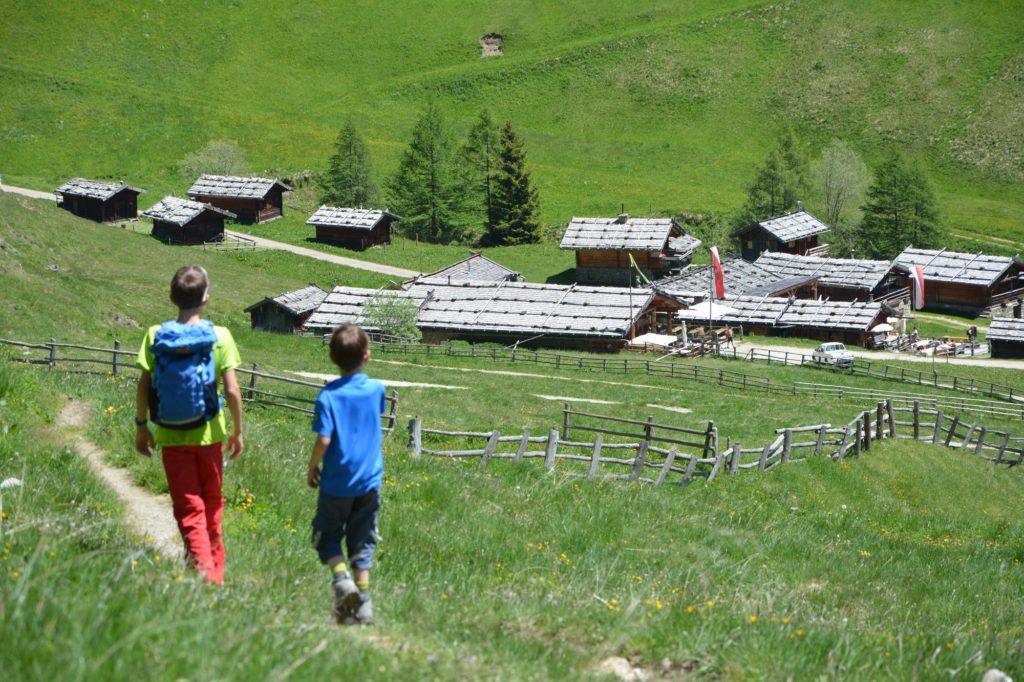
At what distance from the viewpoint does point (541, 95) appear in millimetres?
127688

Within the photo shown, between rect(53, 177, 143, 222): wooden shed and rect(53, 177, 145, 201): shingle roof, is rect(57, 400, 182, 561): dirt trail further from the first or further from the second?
rect(53, 177, 143, 222): wooden shed

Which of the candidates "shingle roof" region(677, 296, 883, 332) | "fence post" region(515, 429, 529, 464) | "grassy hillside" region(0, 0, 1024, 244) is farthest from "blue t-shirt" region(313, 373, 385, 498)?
"grassy hillside" region(0, 0, 1024, 244)

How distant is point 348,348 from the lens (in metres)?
7.48

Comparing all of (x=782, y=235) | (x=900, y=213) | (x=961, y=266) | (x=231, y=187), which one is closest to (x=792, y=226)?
(x=782, y=235)

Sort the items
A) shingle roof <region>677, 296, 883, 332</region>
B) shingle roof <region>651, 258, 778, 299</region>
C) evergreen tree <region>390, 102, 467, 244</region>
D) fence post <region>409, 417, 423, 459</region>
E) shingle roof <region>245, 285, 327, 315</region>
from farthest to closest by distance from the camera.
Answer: evergreen tree <region>390, 102, 467, 244</region>, shingle roof <region>651, 258, 778, 299</region>, shingle roof <region>677, 296, 883, 332</region>, shingle roof <region>245, 285, 327, 315</region>, fence post <region>409, 417, 423, 459</region>

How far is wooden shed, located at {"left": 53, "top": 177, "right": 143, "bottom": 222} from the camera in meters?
79.6

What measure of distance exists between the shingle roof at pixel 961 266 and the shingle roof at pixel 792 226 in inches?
340

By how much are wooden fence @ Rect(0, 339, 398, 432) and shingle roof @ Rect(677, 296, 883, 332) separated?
4006 cm

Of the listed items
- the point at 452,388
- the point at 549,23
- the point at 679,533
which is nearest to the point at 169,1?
the point at 549,23

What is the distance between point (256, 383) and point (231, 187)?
63.2m

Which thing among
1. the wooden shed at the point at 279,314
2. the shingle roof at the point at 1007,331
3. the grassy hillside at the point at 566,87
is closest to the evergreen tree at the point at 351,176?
the grassy hillside at the point at 566,87

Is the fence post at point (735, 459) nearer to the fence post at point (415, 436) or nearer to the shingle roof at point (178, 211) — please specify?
the fence post at point (415, 436)

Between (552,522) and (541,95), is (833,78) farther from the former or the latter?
(552,522)

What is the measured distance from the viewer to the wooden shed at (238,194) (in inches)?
3364
